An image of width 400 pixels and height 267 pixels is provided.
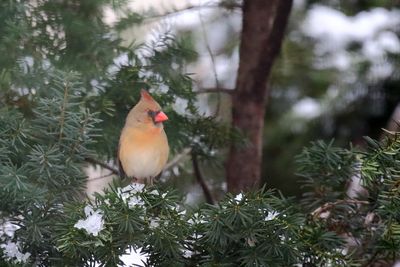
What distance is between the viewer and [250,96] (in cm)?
237

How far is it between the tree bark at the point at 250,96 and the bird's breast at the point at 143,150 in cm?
41

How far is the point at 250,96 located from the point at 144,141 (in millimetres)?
507

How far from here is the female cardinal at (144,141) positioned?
192cm

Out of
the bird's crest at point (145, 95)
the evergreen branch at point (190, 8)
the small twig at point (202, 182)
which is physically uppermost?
the evergreen branch at point (190, 8)

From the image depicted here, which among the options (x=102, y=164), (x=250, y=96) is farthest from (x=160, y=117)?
(x=250, y=96)

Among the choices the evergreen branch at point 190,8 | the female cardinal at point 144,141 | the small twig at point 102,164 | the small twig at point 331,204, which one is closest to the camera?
the small twig at point 331,204

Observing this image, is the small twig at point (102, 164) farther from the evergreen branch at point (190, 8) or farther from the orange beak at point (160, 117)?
the evergreen branch at point (190, 8)

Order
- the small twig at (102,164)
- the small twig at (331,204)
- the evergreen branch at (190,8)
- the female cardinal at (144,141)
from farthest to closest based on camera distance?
the evergreen branch at (190,8) → the small twig at (102,164) → the female cardinal at (144,141) → the small twig at (331,204)

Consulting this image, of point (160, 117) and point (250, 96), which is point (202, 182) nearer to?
point (250, 96)

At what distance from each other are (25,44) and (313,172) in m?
0.76

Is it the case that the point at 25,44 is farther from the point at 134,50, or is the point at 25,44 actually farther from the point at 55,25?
the point at 134,50

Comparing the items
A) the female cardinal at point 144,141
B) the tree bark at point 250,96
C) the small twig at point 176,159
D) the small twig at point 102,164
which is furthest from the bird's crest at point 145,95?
the tree bark at point 250,96

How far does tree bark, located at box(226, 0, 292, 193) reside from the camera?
2.36 metres

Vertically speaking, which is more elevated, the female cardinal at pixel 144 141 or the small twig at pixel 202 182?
the female cardinal at pixel 144 141
